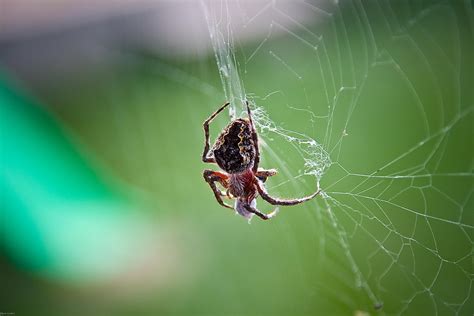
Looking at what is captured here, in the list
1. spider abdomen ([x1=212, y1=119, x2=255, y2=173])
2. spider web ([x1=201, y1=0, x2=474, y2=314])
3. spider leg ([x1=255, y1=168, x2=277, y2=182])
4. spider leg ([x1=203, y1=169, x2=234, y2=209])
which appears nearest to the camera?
spider abdomen ([x1=212, y1=119, x2=255, y2=173])

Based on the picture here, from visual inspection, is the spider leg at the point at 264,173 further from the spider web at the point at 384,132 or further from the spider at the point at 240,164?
the spider web at the point at 384,132

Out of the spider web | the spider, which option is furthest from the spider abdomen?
the spider web

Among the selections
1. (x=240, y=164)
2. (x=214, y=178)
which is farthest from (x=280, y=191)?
(x=240, y=164)

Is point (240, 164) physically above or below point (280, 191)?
below

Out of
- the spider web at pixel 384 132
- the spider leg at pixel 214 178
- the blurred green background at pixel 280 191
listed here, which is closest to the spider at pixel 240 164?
the spider leg at pixel 214 178

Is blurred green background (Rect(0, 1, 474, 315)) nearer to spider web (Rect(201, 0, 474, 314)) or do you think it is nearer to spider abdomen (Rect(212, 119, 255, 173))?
spider web (Rect(201, 0, 474, 314))

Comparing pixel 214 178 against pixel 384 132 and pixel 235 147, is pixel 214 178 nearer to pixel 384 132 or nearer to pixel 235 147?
pixel 235 147
